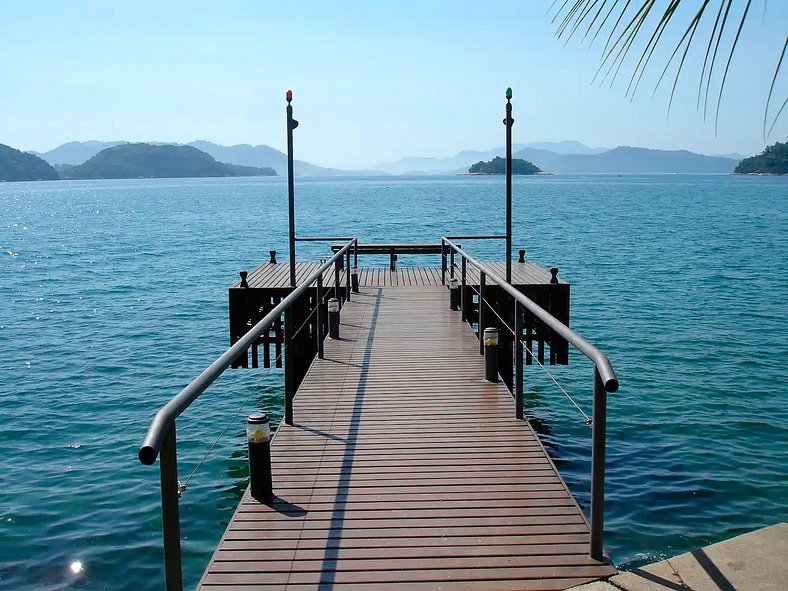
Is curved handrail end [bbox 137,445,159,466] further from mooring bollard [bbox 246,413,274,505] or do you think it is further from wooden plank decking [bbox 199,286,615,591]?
mooring bollard [bbox 246,413,274,505]

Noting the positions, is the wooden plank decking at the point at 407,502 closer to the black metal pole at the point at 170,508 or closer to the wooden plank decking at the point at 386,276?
the black metal pole at the point at 170,508

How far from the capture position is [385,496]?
5.43m

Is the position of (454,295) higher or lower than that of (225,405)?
higher

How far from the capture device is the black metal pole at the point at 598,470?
4211 mm

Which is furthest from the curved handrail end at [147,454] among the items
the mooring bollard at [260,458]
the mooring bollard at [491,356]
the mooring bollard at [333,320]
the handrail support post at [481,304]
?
the mooring bollard at [333,320]

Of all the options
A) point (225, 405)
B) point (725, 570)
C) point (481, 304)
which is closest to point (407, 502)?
point (725, 570)

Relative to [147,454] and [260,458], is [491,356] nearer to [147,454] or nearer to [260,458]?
[260,458]

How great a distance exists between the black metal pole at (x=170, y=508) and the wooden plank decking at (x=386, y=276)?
10314 mm

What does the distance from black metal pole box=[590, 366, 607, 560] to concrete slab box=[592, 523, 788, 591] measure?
0.78ft

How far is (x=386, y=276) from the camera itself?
60.1 ft

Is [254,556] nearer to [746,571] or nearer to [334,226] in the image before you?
[746,571]

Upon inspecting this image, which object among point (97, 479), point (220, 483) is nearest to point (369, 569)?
point (220, 483)

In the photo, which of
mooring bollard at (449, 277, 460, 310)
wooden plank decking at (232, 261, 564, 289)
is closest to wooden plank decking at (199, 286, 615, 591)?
mooring bollard at (449, 277, 460, 310)

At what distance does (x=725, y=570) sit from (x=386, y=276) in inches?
573
